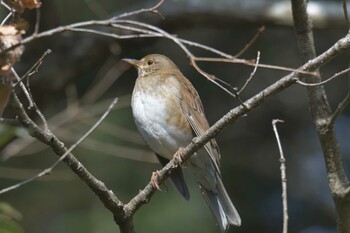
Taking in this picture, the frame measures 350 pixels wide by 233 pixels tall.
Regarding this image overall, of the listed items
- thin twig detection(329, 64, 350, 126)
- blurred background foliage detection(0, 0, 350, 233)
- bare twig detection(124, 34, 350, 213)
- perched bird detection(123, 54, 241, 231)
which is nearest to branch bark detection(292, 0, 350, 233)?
thin twig detection(329, 64, 350, 126)

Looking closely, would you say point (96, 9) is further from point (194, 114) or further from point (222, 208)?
point (222, 208)

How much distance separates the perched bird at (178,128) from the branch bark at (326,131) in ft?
3.78

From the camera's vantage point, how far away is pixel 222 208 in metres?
5.75

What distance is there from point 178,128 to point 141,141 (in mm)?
2035

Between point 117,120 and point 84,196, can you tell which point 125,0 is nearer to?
point 117,120

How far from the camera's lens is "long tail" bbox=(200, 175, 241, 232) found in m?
5.65

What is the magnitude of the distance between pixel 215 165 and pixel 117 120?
8.33 ft

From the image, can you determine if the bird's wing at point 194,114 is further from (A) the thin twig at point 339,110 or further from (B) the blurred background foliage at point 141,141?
(A) the thin twig at point 339,110

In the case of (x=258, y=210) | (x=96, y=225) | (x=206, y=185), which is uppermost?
(x=206, y=185)

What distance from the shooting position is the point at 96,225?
7.70 metres

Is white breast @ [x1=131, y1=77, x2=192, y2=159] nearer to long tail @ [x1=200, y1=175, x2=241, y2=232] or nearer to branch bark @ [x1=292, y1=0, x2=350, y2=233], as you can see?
long tail @ [x1=200, y1=175, x2=241, y2=232]

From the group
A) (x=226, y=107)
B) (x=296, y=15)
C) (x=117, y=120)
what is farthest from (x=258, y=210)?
(x=296, y=15)

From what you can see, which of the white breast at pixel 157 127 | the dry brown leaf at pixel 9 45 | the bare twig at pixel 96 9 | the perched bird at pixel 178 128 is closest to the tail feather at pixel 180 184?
the perched bird at pixel 178 128

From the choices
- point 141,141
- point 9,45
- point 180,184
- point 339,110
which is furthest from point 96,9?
point 9,45
